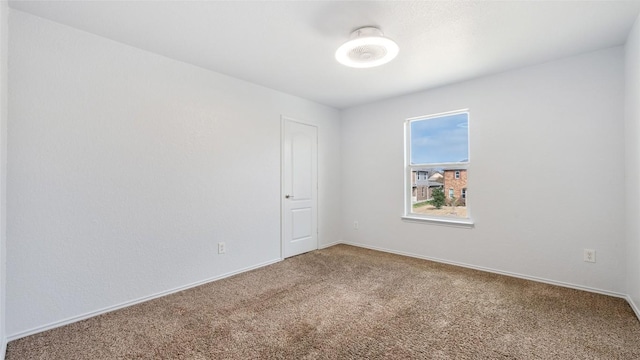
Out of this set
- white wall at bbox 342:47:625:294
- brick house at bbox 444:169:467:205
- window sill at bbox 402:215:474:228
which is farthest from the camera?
brick house at bbox 444:169:467:205

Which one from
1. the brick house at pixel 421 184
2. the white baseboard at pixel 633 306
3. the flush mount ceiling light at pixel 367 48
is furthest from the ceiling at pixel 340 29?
the white baseboard at pixel 633 306

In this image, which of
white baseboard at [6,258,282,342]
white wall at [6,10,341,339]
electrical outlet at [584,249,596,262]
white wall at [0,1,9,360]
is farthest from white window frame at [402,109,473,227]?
white wall at [0,1,9,360]

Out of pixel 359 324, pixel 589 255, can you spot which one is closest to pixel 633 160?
pixel 589 255

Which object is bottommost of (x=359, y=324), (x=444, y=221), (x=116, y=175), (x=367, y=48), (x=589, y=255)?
(x=359, y=324)

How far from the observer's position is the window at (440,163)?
3.60m

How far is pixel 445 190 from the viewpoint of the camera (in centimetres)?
379

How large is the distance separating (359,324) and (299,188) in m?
2.31

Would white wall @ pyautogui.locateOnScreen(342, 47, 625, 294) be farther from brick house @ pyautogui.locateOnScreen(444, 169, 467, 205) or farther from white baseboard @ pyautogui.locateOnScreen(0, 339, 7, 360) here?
white baseboard @ pyautogui.locateOnScreen(0, 339, 7, 360)

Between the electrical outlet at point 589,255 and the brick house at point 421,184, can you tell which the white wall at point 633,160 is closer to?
the electrical outlet at point 589,255

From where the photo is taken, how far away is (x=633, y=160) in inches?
89.1

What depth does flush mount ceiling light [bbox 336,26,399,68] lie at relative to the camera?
2.15 m

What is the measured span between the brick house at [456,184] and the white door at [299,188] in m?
1.90

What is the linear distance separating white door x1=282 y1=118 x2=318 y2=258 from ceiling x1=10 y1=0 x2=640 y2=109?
113cm

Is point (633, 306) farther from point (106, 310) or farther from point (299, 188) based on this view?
point (106, 310)
